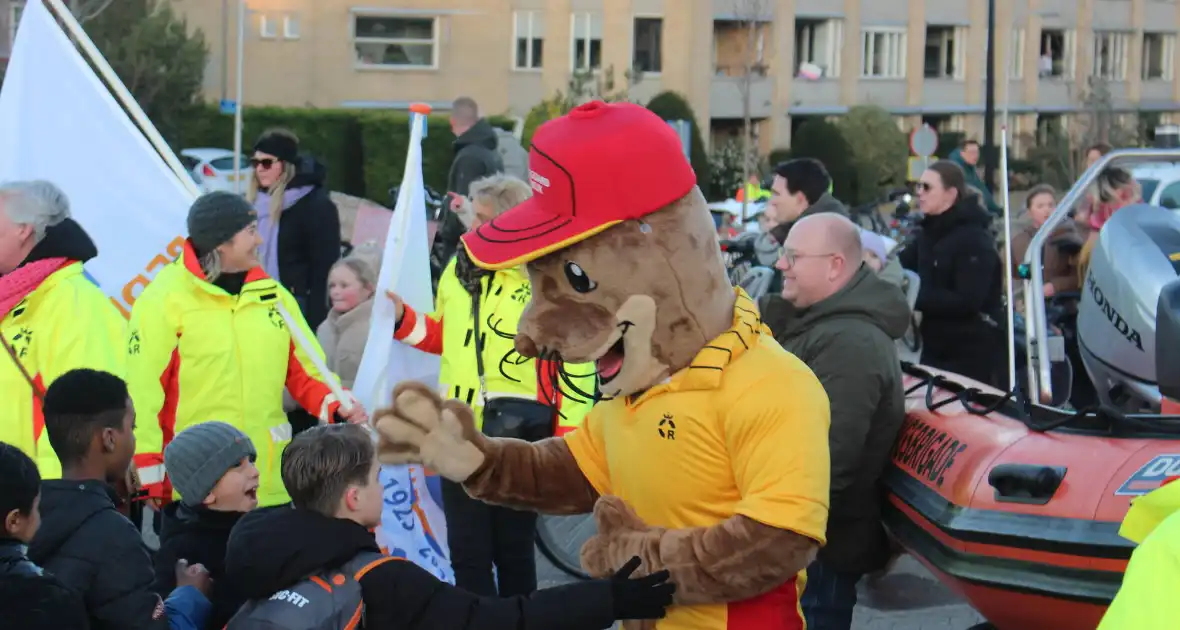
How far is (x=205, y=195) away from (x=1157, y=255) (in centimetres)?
339

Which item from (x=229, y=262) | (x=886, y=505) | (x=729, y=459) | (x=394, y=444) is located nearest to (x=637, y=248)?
(x=729, y=459)

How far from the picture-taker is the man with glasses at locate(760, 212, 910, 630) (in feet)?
14.9

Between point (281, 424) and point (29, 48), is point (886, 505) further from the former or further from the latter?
point (29, 48)

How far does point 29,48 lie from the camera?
590cm

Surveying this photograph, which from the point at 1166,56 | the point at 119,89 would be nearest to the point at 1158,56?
the point at 1166,56

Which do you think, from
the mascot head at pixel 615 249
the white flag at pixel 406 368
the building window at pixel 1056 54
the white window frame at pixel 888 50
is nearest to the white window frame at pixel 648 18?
the white window frame at pixel 888 50

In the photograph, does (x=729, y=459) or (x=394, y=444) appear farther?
(x=394, y=444)

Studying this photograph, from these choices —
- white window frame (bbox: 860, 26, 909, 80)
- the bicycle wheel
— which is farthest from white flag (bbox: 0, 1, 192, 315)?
white window frame (bbox: 860, 26, 909, 80)

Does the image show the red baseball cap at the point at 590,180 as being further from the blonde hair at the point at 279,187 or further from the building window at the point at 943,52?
the building window at the point at 943,52

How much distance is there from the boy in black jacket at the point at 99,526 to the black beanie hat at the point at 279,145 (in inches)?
145

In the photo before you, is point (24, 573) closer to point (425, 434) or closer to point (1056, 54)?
point (425, 434)

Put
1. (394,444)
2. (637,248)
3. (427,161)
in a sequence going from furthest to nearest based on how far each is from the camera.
→ (427,161) < (394,444) < (637,248)

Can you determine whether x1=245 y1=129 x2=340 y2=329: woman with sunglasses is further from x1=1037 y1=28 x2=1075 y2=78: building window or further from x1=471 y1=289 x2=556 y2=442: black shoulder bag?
x1=1037 y1=28 x2=1075 y2=78: building window

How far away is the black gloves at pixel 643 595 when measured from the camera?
3219 mm
